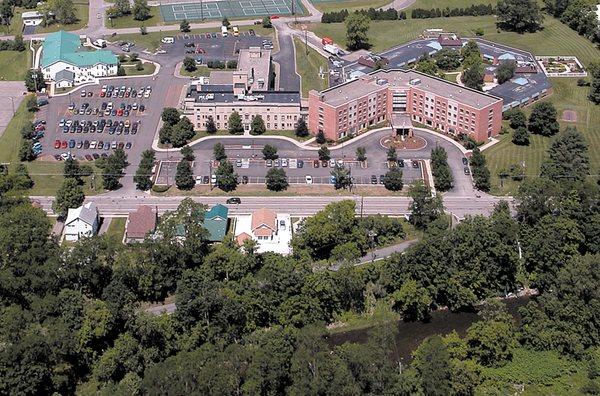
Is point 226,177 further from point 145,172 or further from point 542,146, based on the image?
point 542,146

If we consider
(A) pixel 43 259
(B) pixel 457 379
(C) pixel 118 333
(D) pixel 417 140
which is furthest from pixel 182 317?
(D) pixel 417 140

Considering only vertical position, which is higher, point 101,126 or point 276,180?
point 276,180

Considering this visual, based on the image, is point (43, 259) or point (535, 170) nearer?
point (43, 259)

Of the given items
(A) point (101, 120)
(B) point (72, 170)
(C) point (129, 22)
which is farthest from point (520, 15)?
(B) point (72, 170)

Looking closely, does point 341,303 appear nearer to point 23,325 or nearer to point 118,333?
point 118,333

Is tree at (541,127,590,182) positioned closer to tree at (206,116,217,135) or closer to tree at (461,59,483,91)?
tree at (461,59,483,91)

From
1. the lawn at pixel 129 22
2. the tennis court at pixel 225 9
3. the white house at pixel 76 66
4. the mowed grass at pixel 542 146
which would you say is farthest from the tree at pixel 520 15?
the white house at pixel 76 66

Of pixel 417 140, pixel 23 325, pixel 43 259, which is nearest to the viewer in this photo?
pixel 23 325
